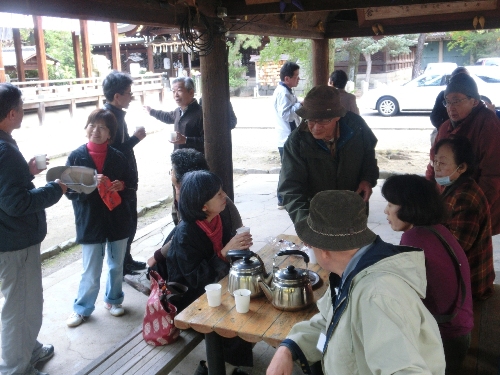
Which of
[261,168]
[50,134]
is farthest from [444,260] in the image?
[50,134]

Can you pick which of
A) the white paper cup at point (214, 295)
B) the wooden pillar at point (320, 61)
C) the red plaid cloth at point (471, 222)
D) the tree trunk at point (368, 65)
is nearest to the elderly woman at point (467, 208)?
the red plaid cloth at point (471, 222)

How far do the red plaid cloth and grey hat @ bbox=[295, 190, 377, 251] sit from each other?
123 centimetres

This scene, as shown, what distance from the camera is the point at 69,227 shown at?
690 centimetres

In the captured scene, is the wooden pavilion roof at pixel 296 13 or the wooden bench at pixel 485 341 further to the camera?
the wooden pavilion roof at pixel 296 13

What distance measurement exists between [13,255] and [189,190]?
1.16m

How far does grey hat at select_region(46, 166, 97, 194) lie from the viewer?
341cm

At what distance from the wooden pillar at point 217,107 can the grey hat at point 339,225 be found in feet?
9.25

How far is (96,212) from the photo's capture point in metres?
3.82

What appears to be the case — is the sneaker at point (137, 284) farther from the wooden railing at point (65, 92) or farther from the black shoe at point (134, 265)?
the wooden railing at point (65, 92)

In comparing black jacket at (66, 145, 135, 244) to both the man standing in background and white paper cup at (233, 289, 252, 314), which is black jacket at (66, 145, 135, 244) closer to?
white paper cup at (233, 289, 252, 314)

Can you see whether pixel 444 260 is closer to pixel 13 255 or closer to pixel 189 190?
pixel 189 190

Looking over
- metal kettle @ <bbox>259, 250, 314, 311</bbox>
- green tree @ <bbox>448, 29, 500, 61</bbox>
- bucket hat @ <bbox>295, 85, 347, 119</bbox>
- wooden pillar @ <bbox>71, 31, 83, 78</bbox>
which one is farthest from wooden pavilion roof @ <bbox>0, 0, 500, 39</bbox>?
green tree @ <bbox>448, 29, 500, 61</bbox>

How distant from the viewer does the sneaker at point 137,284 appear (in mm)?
4387

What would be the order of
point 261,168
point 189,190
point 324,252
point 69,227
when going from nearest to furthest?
point 324,252 < point 189,190 < point 69,227 < point 261,168
